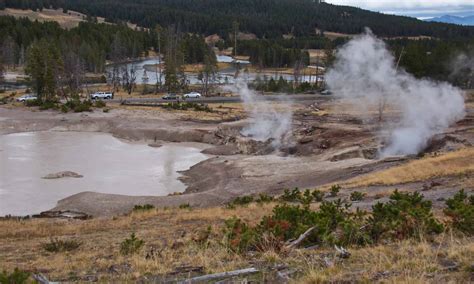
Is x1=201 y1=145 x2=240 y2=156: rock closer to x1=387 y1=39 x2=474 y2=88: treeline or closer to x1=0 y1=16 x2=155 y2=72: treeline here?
x1=387 y1=39 x2=474 y2=88: treeline

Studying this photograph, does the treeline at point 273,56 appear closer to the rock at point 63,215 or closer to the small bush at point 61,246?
the rock at point 63,215

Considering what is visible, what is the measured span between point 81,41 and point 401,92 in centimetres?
12500

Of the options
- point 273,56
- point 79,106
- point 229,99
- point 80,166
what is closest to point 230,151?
point 80,166

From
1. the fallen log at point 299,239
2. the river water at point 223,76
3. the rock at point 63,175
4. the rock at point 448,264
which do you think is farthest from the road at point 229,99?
the rock at point 448,264

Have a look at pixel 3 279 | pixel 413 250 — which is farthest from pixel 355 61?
pixel 3 279

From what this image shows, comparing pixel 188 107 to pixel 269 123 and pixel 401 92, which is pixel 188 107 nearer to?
pixel 269 123

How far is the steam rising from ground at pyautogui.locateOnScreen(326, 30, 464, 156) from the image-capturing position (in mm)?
45344

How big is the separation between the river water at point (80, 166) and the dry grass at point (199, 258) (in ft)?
52.4

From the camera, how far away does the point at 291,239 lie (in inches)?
521

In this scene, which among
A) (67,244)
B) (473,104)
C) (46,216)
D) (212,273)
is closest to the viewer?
(212,273)

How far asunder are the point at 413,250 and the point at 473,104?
221 feet

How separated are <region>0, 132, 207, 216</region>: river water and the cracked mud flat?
7.12ft

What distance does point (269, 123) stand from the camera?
63281 millimetres

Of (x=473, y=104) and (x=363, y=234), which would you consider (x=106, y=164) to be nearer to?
(x=363, y=234)
